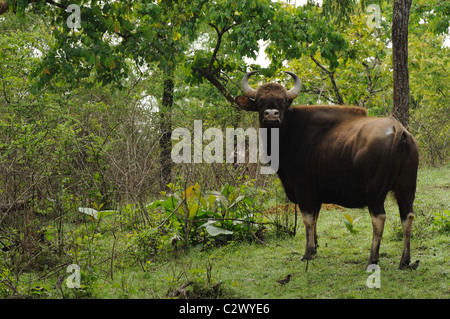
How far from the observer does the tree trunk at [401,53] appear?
917 cm

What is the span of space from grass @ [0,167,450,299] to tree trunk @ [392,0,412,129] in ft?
6.44

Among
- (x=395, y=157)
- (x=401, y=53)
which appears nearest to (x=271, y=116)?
(x=395, y=157)

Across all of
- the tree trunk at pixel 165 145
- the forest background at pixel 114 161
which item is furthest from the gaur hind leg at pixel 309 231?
the tree trunk at pixel 165 145

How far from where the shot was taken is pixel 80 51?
6.48 metres

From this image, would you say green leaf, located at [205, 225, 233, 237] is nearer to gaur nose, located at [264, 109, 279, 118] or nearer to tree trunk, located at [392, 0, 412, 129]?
gaur nose, located at [264, 109, 279, 118]

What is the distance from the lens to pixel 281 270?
20.3ft

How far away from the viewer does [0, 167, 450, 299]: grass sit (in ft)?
17.0

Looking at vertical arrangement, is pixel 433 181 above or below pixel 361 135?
below

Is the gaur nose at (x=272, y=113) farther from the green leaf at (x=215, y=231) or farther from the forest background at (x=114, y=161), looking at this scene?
the green leaf at (x=215, y=231)

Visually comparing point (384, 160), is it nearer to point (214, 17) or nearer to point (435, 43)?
point (214, 17)

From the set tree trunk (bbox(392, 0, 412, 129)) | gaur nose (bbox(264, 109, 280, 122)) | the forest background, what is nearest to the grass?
the forest background

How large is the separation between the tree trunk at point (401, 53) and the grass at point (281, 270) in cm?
196
